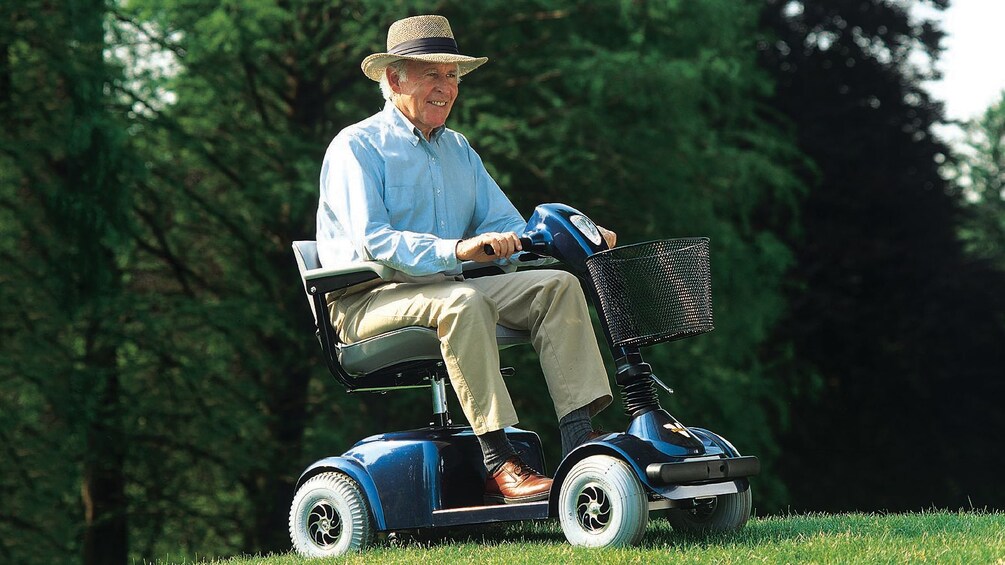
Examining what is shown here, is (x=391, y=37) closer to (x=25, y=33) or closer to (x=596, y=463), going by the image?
(x=596, y=463)

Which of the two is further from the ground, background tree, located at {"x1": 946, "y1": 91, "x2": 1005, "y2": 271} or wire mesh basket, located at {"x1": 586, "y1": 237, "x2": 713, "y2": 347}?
background tree, located at {"x1": 946, "y1": 91, "x2": 1005, "y2": 271}

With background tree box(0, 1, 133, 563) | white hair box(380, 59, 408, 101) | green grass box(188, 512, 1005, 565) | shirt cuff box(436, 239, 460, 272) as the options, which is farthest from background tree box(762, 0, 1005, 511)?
shirt cuff box(436, 239, 460, 272)

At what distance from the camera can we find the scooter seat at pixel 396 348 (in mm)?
4871

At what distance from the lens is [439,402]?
17.5 feet

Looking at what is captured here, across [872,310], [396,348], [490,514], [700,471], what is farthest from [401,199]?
[872,310]

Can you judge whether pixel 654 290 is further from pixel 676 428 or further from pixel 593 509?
pixel 593 509

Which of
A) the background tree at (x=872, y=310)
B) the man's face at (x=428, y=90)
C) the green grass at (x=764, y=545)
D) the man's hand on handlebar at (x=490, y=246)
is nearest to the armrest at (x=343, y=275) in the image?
the man's hand on handlebar at (x=490, y=246)

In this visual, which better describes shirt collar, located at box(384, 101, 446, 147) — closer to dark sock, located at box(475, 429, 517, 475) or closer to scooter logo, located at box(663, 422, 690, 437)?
dark sock, located at box(475, 429, 517, 475)

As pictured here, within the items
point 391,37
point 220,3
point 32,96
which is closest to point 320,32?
point 220,3

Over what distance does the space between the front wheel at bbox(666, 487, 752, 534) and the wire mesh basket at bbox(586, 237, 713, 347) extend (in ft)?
2.33

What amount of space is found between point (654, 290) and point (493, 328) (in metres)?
0.63

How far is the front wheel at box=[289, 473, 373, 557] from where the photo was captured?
5141 mm

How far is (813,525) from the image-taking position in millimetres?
5438

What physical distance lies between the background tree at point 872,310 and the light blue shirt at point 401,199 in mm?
13965
